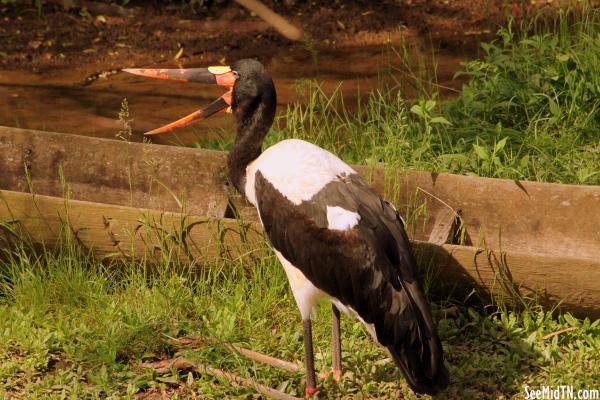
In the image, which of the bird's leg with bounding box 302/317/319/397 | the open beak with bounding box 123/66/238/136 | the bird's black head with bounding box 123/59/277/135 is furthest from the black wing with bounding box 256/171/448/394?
the open beak with bounding box 123/66/238/136

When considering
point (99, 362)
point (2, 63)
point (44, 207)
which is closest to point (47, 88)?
point (2, 63)

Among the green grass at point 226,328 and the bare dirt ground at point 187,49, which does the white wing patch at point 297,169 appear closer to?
the green grass at point 226,328

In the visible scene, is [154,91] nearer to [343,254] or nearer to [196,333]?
[196,333]

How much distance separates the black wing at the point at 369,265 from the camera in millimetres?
3377

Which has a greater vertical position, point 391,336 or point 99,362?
point 391,336

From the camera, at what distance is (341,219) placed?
11.4 feet

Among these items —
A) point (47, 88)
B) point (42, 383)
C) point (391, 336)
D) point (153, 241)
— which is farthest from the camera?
point (47, 88)

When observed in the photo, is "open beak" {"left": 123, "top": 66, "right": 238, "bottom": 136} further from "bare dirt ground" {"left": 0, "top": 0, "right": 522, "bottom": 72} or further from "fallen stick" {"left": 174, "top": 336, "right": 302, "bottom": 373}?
"bare dirt ground" {"left": 0, "top": 0, "right": 522, "bottom": 72}

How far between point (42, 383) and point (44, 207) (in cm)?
76

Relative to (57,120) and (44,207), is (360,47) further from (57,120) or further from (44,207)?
(44,207)

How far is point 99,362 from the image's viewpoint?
3.78 m

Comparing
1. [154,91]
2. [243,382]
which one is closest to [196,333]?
[243,382]

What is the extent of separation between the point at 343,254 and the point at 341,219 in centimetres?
12

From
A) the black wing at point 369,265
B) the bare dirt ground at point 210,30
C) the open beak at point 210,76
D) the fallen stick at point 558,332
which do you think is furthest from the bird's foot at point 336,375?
the bare dirt ground at point 210,30
